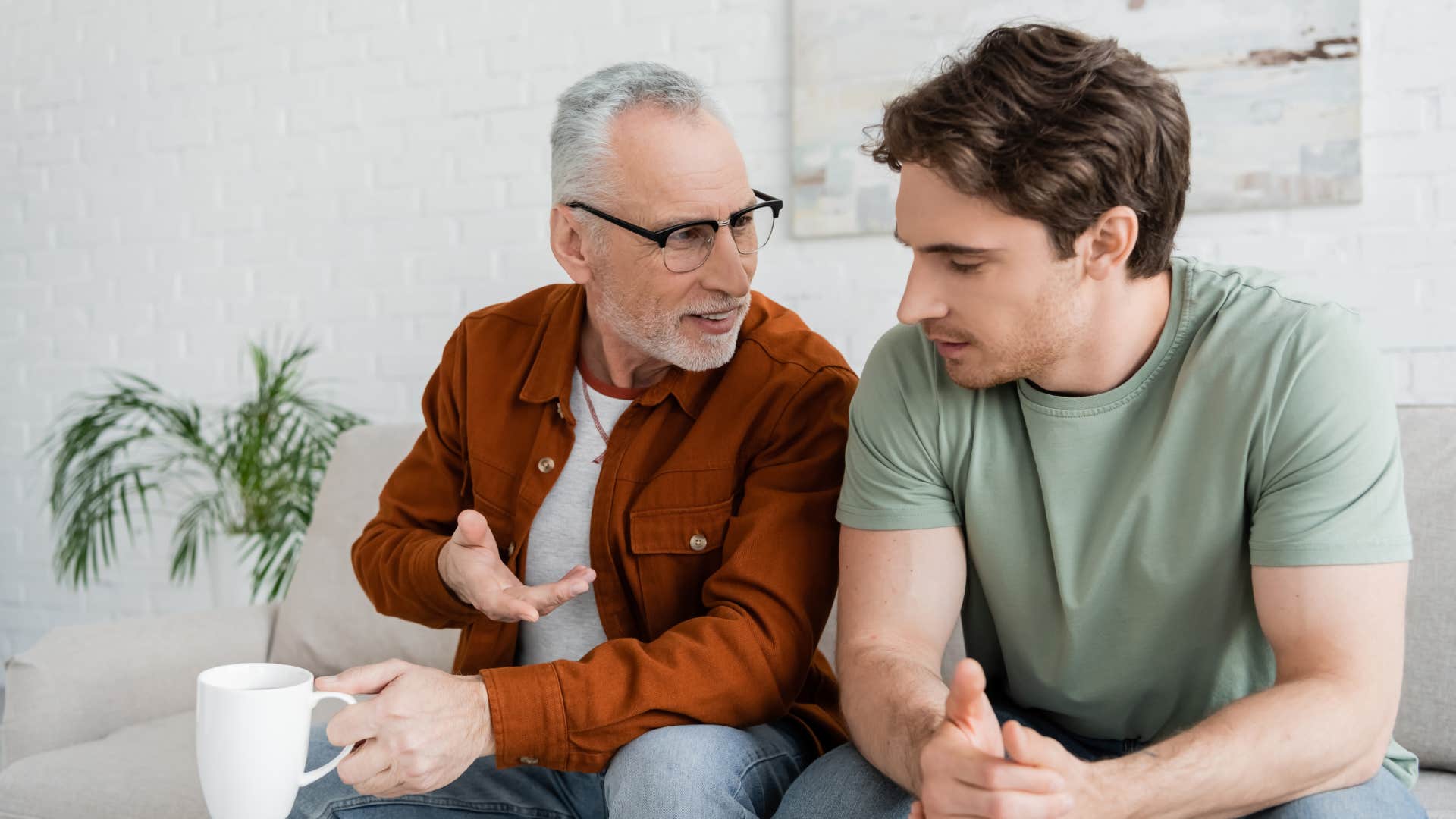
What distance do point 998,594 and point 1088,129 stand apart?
0.52 m

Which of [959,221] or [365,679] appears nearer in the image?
[365,679]

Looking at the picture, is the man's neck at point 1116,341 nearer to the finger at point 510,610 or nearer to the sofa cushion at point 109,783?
the finger at point 510,610

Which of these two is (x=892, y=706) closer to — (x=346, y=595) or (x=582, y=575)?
(x=582, y=575)

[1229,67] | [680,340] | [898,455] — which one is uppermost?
[1229,67]

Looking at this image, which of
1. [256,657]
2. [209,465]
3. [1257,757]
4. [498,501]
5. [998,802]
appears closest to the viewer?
[998,802]

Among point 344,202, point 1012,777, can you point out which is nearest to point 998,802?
point 1012,777

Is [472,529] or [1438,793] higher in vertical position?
[472,529]

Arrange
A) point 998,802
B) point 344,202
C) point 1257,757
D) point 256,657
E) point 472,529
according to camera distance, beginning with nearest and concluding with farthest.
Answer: point 998,802
point 1257,757
point 472,529
point 256,657
point 344,202

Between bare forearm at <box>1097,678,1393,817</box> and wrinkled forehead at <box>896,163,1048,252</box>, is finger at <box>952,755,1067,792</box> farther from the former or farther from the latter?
wrinkled forehead at <box>896,163,1048,252</box>

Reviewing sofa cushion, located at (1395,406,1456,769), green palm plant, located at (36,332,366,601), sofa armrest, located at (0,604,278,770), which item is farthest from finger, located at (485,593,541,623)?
green palm plant, located at (36,332,366,601)

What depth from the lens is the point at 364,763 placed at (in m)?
1.13

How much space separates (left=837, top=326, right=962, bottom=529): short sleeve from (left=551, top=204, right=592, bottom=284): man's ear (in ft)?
1.46

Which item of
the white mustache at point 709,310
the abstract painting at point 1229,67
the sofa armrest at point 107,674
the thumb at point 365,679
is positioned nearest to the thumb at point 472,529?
the thumb at point 365,679

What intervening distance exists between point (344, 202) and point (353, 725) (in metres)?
2.35
